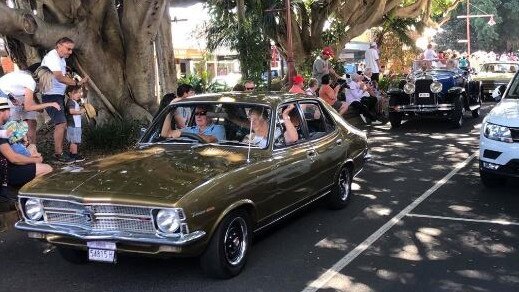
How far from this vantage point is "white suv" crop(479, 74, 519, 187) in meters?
6.85

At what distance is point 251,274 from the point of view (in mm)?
4891

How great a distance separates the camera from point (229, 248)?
15.7ft

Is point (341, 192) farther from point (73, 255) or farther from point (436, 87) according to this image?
point (436, 87)

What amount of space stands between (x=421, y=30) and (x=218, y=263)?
23.8 m

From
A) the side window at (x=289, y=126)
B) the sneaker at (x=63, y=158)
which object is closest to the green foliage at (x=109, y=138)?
the sneaker at (x=63, y=158)

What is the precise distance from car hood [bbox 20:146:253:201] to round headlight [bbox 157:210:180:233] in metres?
0.11

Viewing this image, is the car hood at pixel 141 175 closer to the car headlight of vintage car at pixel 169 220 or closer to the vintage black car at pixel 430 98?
the car headlight of vintage car at pixel 169 220

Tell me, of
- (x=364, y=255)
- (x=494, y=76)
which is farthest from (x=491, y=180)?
(x=494, y=76)

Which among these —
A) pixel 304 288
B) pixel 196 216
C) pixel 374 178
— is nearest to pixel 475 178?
pixel 374 178

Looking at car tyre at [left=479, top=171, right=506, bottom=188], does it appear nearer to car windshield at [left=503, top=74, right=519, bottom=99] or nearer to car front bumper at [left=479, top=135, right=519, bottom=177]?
car front bumper at [left=479, top=135, right=519, bottom=177]

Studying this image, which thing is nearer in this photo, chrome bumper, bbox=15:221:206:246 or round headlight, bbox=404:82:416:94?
chrome bumper, bbox=15:221:206:246

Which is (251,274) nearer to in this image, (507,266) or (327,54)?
(507,266)

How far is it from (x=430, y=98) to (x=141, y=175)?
1063 cm

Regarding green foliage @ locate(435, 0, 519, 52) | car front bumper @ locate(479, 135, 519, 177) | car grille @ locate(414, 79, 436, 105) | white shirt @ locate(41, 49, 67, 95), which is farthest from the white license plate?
green foliage @ locate(435, 0, 519, 52)
